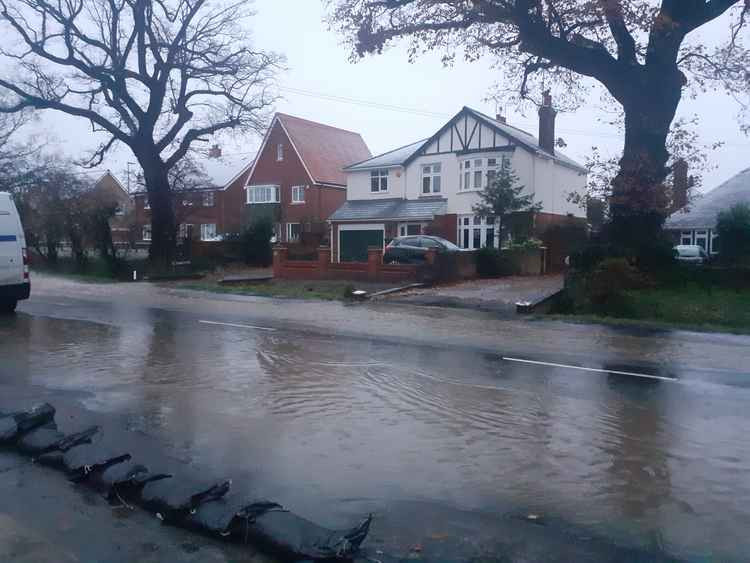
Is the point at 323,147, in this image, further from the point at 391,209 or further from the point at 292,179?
the point at 391,209

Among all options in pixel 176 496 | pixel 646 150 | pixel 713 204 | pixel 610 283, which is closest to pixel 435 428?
pixel 176 496

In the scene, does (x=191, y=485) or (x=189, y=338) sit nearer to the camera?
(x=191, y=485)

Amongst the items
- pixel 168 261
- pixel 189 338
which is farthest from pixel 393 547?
pixel 168 261

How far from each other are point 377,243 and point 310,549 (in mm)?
34859

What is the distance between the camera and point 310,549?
13.7 feet

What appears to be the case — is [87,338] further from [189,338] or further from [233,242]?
[233,242]

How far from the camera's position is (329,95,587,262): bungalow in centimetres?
3619

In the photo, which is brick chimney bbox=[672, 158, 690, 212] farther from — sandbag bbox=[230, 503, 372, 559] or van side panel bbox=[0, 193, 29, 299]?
sandbag bbox=[230, 503, 372, 559]

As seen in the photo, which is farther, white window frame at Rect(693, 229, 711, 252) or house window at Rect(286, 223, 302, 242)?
house window at Rect(286, 223, 302, 242)

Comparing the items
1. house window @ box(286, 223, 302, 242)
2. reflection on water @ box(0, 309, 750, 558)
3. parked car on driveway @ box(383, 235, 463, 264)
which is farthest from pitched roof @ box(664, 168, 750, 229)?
reflection on water @ box(0, 309, 750, 558)

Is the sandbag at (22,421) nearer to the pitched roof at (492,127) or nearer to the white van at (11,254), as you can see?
the white van at (11,254)

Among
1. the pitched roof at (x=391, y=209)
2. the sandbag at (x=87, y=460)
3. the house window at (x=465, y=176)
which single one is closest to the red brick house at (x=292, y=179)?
the pitched roof at (x=391, y=209)

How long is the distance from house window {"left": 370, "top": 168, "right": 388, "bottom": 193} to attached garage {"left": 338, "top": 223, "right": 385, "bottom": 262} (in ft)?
9.13

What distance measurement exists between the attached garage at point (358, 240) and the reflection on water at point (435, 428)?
27.1 metres
